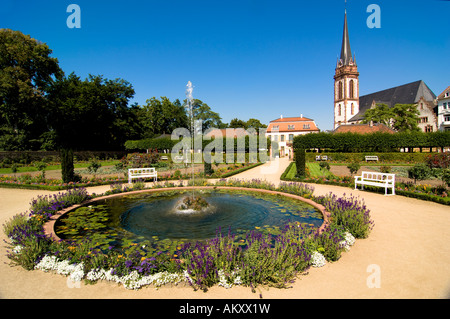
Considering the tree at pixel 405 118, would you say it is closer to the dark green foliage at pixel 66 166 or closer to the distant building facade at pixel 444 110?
the distant building facade at pixel 444 110

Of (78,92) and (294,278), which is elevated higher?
(78,92)

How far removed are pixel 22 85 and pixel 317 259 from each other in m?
37.7

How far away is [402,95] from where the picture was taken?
58.4m

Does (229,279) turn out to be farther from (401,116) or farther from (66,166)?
(401,116)

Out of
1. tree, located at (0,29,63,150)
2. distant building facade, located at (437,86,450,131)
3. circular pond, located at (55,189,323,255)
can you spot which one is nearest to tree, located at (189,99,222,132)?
tree, located at (0,29,63,150)

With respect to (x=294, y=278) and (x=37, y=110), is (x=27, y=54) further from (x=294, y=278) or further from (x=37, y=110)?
(x=294, y=278)

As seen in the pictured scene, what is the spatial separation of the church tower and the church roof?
3.03m

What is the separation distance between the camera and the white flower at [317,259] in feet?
12.9

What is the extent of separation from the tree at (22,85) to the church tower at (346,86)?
2762 inches

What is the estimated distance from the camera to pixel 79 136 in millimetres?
39125

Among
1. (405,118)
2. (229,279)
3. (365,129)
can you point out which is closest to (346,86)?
(405,118)
